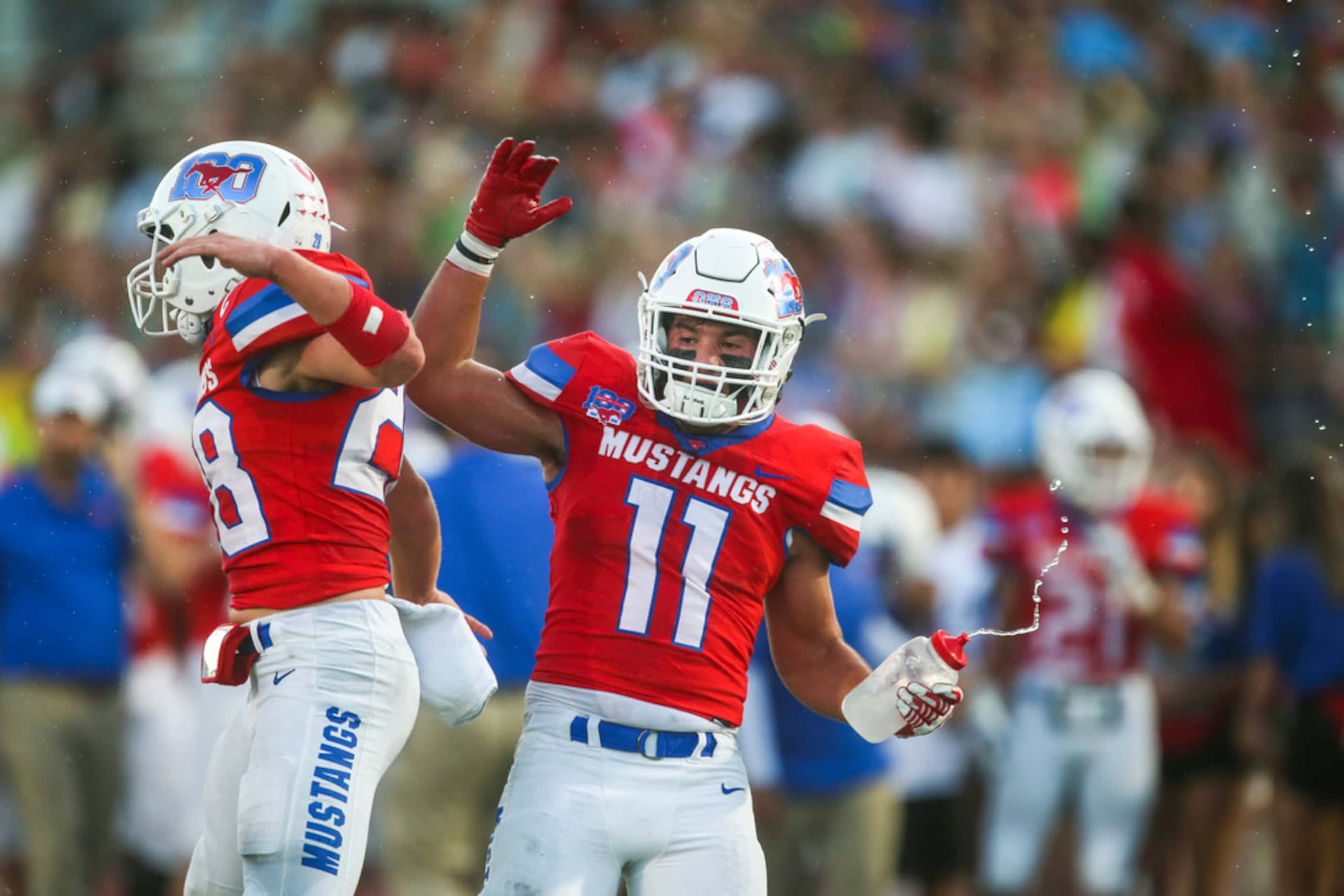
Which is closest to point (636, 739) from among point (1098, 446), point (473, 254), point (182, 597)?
point (473, 254)

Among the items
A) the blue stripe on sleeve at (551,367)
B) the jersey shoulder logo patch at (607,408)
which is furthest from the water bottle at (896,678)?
the blue stripe on sleeve at (551,367)

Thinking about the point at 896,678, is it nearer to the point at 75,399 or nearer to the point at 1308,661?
the point at 1308,661

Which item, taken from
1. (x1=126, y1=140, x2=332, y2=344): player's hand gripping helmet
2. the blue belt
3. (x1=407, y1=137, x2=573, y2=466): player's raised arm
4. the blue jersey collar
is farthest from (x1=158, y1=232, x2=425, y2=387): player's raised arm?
the blue belt

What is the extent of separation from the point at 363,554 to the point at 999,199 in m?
6.39

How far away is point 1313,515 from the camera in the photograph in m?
6.65

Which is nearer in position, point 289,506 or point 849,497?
point 289,506

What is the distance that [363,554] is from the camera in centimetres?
346

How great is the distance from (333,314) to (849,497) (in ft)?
3.77

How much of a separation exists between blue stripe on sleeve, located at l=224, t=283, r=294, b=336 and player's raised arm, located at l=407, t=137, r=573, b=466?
0.37 meters

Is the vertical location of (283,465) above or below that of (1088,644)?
below

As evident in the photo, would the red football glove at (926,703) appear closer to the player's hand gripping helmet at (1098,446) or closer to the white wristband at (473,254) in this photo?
the white wristband at (473,254)

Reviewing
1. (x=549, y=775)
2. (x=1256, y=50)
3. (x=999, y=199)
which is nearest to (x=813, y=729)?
(x=549, y=775)

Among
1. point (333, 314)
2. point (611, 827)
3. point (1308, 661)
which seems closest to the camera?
point (333, 314)

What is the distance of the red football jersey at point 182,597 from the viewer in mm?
7195
